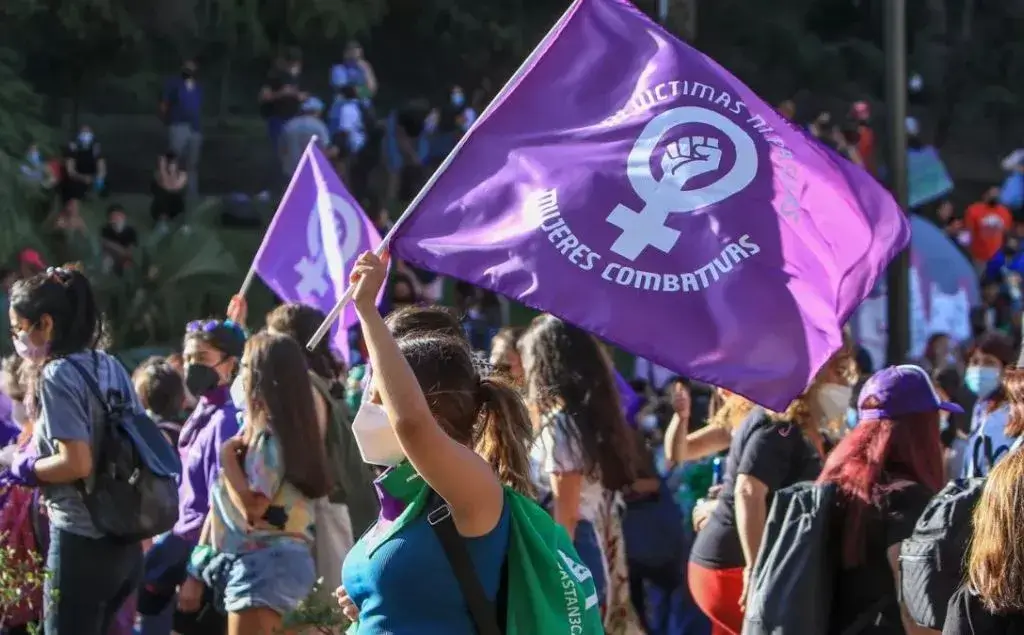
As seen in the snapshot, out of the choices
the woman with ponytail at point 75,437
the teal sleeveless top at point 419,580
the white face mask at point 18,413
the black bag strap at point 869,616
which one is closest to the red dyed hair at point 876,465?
the black bag strap at point 869,616

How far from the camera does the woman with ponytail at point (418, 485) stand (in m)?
3.22

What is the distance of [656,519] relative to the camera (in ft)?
23.4

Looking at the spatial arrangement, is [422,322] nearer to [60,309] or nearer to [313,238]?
[60,309]

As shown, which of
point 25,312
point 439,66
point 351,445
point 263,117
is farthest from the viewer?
point 439,66

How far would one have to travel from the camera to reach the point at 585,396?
6.24 metres

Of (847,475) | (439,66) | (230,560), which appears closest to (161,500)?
(230,560)

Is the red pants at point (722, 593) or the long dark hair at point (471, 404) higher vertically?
the long dark hair at point (471, 404)

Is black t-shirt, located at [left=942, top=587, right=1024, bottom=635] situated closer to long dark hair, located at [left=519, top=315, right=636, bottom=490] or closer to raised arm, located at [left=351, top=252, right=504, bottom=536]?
raised arm, located at [left=351, top=252, right=504, bottom=536]

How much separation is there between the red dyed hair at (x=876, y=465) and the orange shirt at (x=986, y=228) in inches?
562

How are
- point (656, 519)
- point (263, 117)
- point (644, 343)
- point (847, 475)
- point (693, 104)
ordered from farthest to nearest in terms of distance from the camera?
point (263, 117), point (656, 519), point (847, 475), point (693, 104), point (644, 343)

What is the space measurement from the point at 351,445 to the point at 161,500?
1104 mm

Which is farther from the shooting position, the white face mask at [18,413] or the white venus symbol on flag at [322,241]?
the white venus symbol on flag at [322,241]

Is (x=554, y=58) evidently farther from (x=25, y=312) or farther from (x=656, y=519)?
(x=656, y=519)

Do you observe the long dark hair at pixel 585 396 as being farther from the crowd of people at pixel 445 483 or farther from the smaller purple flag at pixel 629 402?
the smaller purple flag at pixel 629 402
